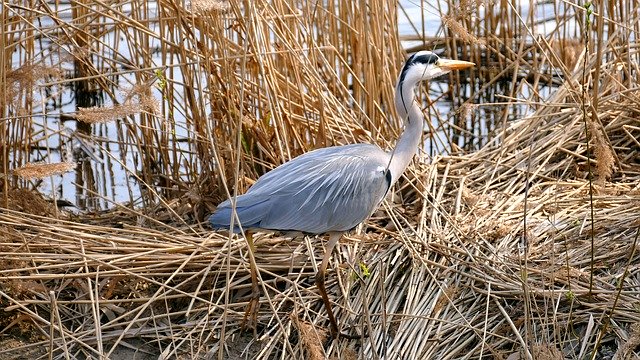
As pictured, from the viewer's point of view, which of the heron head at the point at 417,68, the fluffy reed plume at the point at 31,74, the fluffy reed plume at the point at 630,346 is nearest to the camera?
the fluffy reed plume at the point at 630,346

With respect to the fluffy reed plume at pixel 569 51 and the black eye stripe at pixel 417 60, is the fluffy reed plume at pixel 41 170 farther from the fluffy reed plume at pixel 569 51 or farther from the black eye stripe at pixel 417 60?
the fluffy reed plume at pixel 569 51

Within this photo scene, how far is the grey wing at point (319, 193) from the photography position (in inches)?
140

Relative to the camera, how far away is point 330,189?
3680 millimetres

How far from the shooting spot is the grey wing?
356cm

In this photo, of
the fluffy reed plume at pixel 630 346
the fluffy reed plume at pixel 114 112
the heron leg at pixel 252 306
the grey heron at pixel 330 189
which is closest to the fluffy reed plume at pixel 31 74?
the fluffy reed plume at pixel 114 112

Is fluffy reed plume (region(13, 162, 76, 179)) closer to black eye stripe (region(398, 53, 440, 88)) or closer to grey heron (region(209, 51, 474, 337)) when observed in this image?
grey heron (region(209, 51, 474, 337))

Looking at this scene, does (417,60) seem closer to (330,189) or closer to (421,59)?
(421,59)

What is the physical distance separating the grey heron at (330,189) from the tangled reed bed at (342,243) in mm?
175

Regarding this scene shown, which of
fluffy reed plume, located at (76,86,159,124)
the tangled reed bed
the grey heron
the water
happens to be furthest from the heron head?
fluffy reed plume, located at (76,86,159,124)

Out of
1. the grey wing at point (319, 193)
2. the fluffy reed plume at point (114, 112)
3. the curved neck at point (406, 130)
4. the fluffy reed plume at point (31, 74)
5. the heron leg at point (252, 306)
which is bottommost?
the heron leg at point (252, 306)

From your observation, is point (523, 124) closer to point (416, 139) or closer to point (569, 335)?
point (416, 139)

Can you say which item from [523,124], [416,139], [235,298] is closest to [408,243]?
[416,139]

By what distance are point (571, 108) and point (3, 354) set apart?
307cm

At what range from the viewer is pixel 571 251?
3.77 metres
